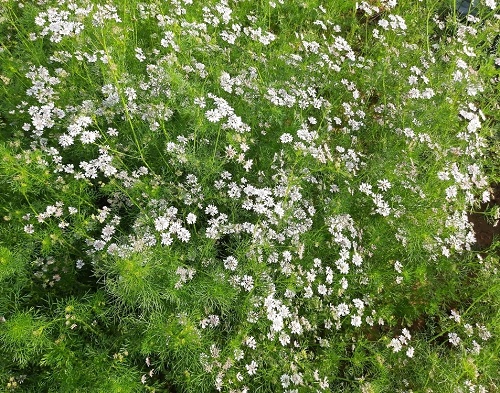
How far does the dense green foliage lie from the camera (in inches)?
129

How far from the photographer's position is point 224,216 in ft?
12.0

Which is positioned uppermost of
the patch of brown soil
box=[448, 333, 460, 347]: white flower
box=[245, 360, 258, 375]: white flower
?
the patch of brown soil

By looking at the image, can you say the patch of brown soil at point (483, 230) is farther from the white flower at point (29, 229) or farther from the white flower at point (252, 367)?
the white flower at point (29, 229)

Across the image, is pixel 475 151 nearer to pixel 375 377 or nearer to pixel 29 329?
pixel 375 377

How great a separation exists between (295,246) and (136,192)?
4.69 feet

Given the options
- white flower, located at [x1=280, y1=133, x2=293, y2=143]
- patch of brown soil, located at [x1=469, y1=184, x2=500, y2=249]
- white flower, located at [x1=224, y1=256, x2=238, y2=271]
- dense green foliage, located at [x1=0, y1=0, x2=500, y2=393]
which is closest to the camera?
dense green foliage, located at [x1=0, y1=0, x2=500, y2=393]

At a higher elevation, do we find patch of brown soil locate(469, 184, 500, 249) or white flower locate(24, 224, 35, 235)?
patch of brown soil locate(469, 184, 500, 249)

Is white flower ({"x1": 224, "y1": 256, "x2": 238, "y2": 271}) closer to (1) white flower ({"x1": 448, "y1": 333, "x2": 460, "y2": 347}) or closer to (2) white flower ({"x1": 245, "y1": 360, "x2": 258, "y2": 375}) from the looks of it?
(2) white flower ({"x1": 245, "y1": 360, "x2": 258, "y2": 375})

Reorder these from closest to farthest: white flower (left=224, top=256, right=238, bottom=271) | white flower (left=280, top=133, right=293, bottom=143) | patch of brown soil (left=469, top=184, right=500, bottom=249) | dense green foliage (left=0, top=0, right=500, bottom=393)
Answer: dense green foliage (left=0, top=0, right=500, bottom=393) < white flower (left=224, top=256, right=238, bottom=271) < white flower (left=280, top=133, right=293, bottom=143) < patch of brown soil (left=469, top=184, right=500, bottom=249)

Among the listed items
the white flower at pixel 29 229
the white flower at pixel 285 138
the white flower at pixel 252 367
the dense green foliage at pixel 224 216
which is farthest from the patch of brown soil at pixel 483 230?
the white flower at pixel 29 229

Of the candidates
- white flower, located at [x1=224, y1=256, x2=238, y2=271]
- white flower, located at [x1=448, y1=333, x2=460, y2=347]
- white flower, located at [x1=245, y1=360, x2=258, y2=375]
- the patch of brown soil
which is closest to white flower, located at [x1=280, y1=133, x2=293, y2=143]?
white flower, located at [x1=224, y1=256, x2=238, y2=271]

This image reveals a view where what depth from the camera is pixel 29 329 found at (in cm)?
305

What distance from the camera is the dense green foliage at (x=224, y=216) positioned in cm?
327

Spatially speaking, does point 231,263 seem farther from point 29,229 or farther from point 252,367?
point 29,229
